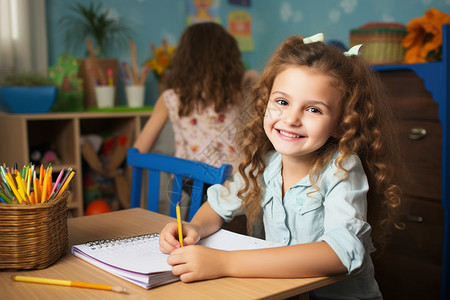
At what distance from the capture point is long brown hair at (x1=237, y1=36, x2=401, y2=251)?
96cm

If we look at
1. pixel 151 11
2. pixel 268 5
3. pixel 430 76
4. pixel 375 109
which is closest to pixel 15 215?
pixel 375 109

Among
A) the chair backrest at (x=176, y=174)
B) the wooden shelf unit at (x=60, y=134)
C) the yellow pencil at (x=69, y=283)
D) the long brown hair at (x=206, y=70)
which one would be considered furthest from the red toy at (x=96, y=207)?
the yellow pencil at (x=69, y=283)

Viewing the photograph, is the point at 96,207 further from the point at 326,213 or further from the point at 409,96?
the point at 326,213

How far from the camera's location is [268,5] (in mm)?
3281

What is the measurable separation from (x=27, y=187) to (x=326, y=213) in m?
0.49

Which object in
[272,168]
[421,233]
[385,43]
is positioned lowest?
[421,233]

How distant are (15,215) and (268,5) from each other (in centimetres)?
283

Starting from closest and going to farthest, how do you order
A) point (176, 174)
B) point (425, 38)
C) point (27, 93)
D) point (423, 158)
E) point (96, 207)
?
point (176, 174)
point (423, 158)
point (425, 38)
point (27, 93)
point (96, 207)

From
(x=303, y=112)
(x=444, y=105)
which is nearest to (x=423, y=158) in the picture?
(x=444, y=105)

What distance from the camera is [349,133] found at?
37.4 inches

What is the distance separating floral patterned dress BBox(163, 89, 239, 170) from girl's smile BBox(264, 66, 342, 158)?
965mm

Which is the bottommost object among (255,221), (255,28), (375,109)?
(255,221)

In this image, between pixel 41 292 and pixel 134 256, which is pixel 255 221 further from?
pixel 41 292

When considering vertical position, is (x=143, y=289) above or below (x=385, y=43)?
below
